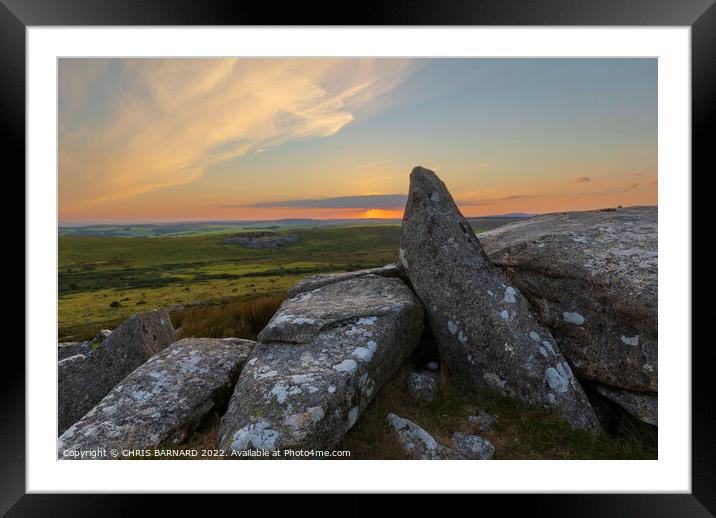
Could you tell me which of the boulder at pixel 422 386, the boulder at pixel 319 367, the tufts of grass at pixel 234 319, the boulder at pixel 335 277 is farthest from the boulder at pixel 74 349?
the boulder at pixel 422 386

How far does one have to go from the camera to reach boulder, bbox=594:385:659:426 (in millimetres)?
4340

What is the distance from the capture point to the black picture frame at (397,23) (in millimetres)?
3697

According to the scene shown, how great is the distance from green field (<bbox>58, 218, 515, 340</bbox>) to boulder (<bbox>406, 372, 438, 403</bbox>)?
2.55 meters

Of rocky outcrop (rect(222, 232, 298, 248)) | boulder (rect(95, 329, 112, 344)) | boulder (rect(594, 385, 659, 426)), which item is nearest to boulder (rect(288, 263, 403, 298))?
boulder (rect(594, 385, 659, 426))

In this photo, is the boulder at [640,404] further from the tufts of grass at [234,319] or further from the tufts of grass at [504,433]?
the tufts of grass at [234,319]

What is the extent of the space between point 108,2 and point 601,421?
8.35m

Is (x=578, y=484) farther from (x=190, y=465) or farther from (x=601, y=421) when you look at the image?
(x=190, y=465)

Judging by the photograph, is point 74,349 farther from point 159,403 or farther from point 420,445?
point 420,445

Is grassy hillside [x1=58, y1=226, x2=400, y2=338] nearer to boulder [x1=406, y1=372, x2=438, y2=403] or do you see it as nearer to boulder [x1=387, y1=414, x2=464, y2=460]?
boulder [x1=406, y1=372, x2=438, y2=403]

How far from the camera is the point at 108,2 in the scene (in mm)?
3688

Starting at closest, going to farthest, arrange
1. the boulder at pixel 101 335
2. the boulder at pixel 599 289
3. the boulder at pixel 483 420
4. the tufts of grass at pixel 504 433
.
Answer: the tufts of grass at pixel 504 433 → the boulder at pixel 483 420 → the boulder at pixel 599 289 → the boulder at pixel 101 335

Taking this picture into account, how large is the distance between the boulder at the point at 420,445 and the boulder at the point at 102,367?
4.61 meters

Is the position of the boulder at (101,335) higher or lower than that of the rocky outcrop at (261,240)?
lower

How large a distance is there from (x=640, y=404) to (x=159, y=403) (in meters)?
6.48
